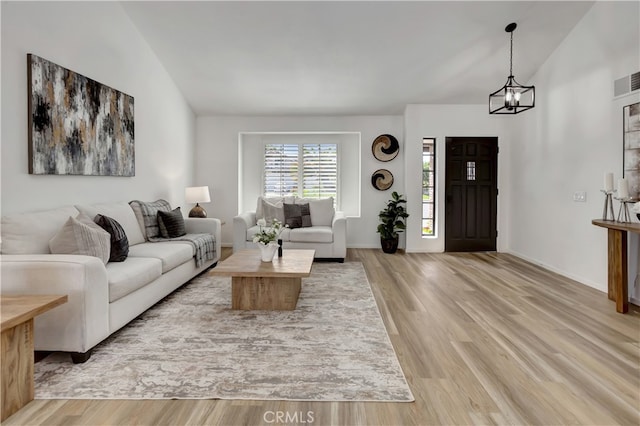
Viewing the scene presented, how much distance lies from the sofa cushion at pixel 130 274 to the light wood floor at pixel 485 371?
87 centimetres

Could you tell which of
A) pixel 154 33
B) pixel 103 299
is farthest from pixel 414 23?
pixel 103 299

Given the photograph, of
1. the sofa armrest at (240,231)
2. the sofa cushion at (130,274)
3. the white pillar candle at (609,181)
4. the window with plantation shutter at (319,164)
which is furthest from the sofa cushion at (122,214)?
the white pillar candle at (609,181)

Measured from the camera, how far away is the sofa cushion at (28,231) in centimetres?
269

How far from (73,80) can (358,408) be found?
378 cm

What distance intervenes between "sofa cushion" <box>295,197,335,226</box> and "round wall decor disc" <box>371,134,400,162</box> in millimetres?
1312

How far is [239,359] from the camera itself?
7.94 feet

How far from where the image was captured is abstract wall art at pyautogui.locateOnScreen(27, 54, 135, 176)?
3.13 m

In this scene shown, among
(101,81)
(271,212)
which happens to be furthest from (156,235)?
(271,212)

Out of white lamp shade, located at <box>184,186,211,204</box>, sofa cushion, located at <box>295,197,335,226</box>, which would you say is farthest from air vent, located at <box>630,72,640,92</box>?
white lamp shade, located at <box>184,186,211,204</box>

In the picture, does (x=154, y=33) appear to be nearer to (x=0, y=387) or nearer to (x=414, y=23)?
(x=414, y=23)

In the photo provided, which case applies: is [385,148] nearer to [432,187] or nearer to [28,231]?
[432,187]

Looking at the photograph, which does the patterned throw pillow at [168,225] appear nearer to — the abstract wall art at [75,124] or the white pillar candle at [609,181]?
the abstract wall art at [75,124]

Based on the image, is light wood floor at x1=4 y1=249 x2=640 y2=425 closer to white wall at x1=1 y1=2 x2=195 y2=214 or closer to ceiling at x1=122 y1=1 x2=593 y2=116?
white wall at x1=1 y1=2 x2=195 y2=214

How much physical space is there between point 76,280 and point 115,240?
0.99 m
